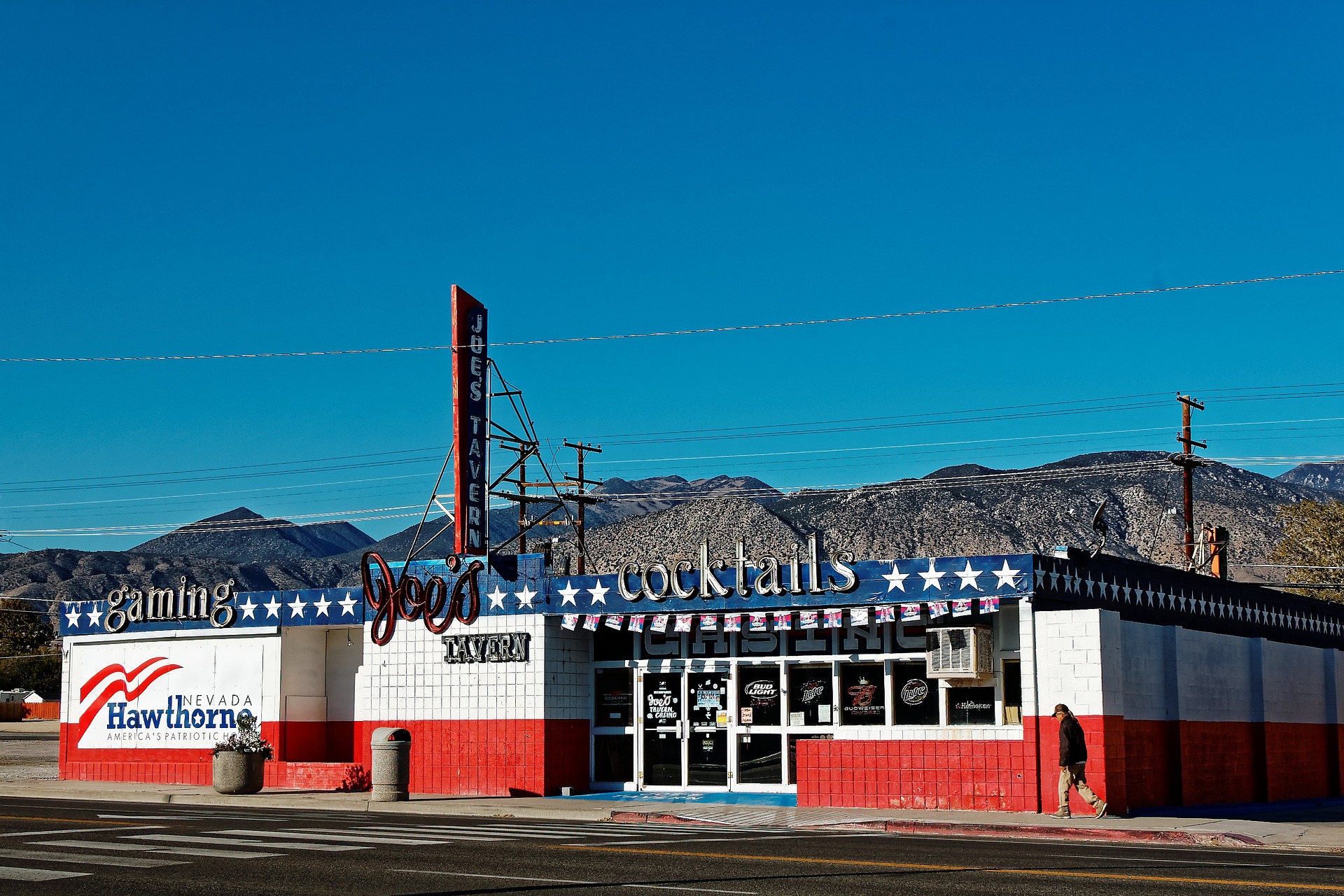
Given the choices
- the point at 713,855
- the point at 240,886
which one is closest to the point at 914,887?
the point at 713,855

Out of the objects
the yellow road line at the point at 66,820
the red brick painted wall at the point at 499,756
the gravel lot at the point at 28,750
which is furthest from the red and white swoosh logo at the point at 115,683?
the yellow road line at the point at 66,820

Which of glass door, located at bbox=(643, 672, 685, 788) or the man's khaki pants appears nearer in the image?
the man's khaki pants

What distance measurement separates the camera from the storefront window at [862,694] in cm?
2606

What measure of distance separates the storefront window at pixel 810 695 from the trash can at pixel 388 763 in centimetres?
676

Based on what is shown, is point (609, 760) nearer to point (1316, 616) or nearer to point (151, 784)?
point (151, 784)

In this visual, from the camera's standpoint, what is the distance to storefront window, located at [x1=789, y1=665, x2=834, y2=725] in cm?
2653

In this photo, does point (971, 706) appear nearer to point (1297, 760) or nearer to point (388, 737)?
point (1297, 760)

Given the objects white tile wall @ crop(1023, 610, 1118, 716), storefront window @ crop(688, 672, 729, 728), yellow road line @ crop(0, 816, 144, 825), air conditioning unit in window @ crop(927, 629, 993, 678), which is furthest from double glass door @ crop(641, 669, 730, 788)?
yellow road line @ crop(0, 816, 144, 825)

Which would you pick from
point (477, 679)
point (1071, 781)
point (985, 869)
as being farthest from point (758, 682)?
point (985, 869)

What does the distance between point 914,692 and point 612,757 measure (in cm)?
618

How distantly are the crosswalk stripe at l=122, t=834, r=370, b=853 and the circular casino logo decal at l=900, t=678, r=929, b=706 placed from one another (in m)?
11.7

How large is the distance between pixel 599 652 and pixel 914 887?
16554 millimetres

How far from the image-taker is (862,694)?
26188 millimetres

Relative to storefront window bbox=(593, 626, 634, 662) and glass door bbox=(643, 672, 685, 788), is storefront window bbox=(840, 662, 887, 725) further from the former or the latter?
storefront window bbox=(593, 626, 634, 662)
